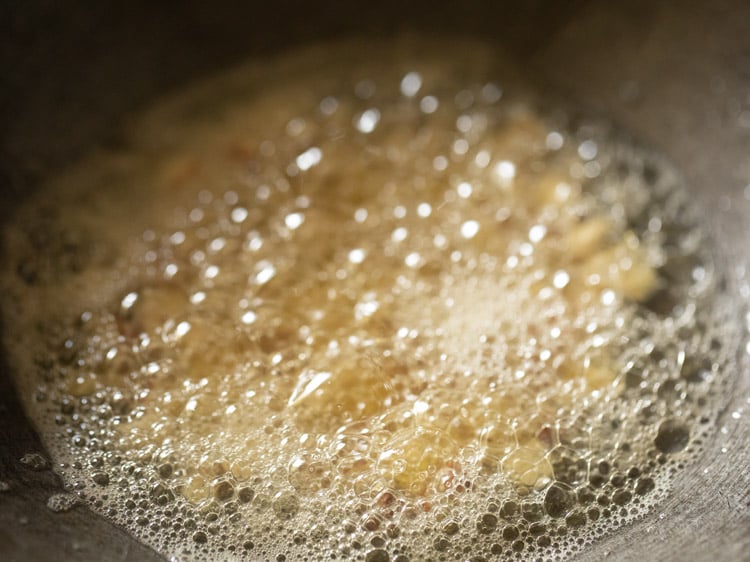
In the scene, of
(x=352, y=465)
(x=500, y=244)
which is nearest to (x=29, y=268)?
(x=352, y=465)

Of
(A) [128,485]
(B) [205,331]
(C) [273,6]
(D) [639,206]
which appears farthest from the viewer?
(C) [273,6]

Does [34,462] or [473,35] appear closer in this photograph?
[34,462]

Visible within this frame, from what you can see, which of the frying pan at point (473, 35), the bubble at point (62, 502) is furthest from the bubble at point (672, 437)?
the bubble at point (62, 502)

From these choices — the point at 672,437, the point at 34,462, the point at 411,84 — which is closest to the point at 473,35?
the point at 411,84

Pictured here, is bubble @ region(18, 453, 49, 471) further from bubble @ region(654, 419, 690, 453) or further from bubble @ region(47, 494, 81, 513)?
bubble @ region(654, 419, 690, 453)

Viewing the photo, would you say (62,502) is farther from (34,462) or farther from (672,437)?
(672,437)

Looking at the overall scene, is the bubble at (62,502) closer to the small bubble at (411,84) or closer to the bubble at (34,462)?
the bubble at (34,462)

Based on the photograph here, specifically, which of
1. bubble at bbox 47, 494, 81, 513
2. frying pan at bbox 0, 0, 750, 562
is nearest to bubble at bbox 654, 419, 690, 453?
frying pan at bbox 0, 0, 750, 562

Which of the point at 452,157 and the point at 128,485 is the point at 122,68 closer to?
the point at 452,157
